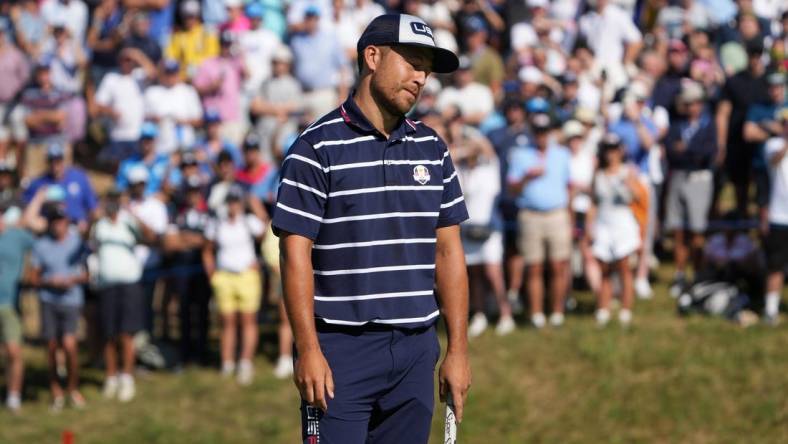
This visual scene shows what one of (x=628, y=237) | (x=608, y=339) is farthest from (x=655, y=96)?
(x=608, y=339)

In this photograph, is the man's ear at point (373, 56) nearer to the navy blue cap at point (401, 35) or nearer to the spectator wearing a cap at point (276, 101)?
the navy blue cap at point (401, 35)

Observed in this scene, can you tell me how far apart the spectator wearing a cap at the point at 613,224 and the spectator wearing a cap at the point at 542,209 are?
31cm

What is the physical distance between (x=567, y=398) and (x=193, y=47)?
23.8 feet

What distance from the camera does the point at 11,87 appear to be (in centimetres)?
1677

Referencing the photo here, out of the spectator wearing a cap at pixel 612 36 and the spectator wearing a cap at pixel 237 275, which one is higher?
the spectator wearing a cap at pixel 612 36

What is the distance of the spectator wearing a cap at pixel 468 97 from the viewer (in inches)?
568

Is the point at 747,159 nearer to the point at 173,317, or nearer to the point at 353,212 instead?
the point at 173,317

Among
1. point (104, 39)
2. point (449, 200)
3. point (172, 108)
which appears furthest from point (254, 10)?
point (449, 200)

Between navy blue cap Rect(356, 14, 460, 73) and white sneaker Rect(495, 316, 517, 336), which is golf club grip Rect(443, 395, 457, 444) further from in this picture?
white sneaker Rect(495, 316, 517, 336)

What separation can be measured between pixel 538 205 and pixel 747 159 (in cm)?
282

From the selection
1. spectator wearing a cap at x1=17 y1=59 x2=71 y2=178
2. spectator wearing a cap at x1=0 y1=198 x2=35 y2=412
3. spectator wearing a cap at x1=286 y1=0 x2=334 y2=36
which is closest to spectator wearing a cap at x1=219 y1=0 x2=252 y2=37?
spectator wearing a cap at x1=286 y1=0 x2=334 y2=36

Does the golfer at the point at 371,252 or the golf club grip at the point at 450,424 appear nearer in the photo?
the golfer at the point at 371,252

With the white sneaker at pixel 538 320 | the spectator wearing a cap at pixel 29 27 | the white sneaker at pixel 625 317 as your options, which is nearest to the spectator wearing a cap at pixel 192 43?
the spectator wearing a cap at pixel 29 27

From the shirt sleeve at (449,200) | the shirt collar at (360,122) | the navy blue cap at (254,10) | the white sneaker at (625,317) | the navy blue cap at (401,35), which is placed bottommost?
the white sneaker at (625,317)
